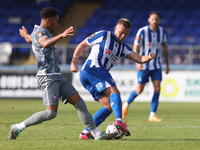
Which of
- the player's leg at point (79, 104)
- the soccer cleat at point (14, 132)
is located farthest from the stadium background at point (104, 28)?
the soccer cleat at point (14, 132)

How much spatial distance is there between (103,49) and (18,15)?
1766 centimetres

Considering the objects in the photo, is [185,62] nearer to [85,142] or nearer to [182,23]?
[182,23]

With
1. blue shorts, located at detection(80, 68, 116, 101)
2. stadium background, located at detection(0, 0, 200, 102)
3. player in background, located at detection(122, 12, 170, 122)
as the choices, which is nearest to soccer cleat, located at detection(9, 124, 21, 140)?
blue shorts, located at detection(80, 68, 116, 101)

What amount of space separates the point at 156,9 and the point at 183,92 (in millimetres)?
Answer: 8841

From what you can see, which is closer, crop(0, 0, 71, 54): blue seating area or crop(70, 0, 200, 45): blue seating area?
crop(70, 0, 200, 45): blue seating area

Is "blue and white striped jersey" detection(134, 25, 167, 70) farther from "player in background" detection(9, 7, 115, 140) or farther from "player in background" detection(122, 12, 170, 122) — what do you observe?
"player in background" detection(9, 7, 115, 140)

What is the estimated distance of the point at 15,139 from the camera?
5.92 meters

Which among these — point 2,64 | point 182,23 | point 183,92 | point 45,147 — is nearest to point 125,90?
point 183,92

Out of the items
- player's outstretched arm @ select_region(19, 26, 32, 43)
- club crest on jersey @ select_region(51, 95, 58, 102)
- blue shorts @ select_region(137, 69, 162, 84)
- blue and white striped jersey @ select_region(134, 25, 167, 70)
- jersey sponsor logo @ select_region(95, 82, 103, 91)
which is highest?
player's outstretched arm @ select_region(19, 26, 32, 43)

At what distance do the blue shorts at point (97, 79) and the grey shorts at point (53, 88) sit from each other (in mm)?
540

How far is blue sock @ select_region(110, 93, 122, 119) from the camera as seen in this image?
5973mm

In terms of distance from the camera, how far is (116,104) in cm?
604

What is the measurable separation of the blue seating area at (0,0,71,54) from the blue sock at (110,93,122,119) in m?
15.5

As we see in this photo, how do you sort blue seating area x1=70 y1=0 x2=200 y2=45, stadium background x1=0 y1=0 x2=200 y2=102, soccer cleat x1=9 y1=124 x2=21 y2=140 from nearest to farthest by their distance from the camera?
soccer cleat x1=9 y1=124 x2=21 y2=140, stadium background x1=0 y1=0 x2=200 y2=102, blue seating area x1=70 y1=0 x2=200 y2=45
